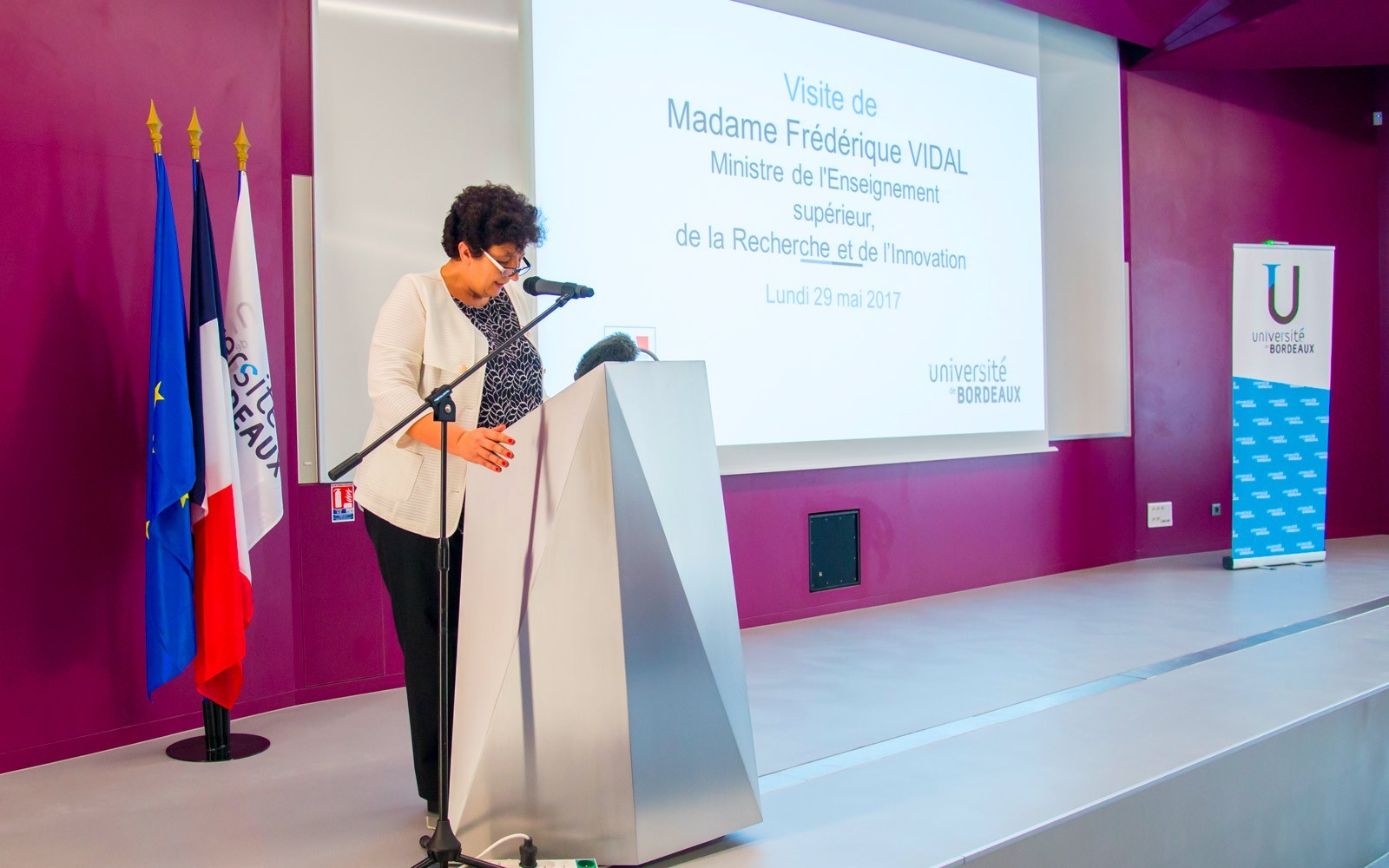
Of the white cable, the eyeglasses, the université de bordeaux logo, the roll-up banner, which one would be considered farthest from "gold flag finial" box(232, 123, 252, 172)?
the université de bordeaux logo

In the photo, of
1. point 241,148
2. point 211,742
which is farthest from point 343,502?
point 241,148

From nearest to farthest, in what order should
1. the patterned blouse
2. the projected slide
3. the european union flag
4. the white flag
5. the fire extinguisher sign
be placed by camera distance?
1. the patterned blouse
2. the european union flag
3. the white flag
4. the fire extinguisher sign
5. the projected slide

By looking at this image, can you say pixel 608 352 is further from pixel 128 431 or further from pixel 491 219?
pixel 128 431

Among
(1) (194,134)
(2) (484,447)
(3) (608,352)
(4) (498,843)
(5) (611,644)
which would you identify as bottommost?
(4) (498,843)

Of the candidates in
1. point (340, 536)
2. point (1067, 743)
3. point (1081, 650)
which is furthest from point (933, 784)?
point (340, 536)

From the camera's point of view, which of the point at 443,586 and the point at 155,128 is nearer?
the point at 443,586

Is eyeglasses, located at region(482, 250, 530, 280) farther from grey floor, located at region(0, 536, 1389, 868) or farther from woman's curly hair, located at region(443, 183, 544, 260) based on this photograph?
grey floor, located at region(0, 536, 1389, 868)

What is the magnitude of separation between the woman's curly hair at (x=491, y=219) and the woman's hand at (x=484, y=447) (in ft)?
1.34

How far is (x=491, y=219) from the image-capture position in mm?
2045

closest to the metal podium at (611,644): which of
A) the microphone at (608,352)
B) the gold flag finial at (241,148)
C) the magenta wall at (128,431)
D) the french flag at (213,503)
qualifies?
the microphone at (608,352)

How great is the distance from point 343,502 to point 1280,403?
493 centimetres

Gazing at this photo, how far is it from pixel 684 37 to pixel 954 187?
1686 mm

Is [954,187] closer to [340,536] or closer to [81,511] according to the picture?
[340,536]

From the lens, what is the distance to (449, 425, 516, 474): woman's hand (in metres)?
1.85
